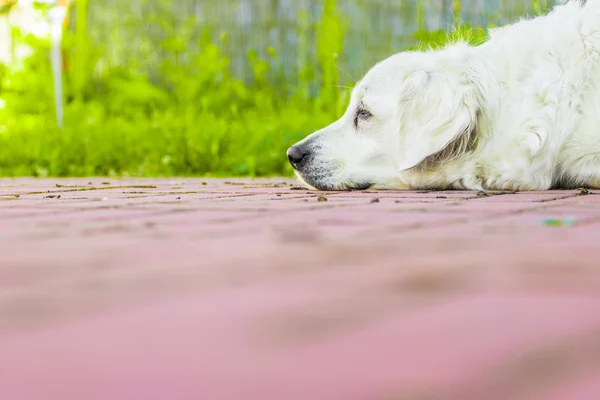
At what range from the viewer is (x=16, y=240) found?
1.82 meters

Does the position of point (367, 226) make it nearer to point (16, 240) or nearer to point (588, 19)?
point (16, 240)

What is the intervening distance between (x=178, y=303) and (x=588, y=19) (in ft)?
9.82

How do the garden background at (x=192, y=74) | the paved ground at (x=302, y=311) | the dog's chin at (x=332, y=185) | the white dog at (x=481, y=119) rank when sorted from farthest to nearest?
the garden background at (x=192, y=74)
the dog's chin at (x=332, y=185)
the white dog at (x=481, y=119)
the paved ground at (x=302, y=311)

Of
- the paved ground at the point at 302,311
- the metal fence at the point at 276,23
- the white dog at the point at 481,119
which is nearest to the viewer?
the paved ground at the point at 302,311

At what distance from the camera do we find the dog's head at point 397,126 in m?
3.54

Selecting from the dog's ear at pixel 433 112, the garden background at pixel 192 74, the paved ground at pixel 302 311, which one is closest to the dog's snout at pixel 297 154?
the dog's ear at pixel 433 112

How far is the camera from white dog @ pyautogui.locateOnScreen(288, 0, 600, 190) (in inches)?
135

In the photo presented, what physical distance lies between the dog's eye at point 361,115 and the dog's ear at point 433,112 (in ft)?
0.57

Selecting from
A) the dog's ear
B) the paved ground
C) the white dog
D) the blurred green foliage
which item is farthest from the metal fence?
the paved ground

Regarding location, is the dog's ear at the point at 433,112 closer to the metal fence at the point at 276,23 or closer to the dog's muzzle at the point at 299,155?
the dog's muzzle at the point at 299,155

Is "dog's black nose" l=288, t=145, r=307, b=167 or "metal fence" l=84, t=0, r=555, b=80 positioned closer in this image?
"dog's black nose" l=288, t=145, r=307, b=167

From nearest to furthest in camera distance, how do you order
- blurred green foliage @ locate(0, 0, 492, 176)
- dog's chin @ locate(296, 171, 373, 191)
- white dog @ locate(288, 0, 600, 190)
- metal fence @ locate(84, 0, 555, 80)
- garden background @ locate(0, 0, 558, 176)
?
white dog @ locate(288, 0, 600, 190) → dog's chin @ locate(296, 171, 373, 191) → blurred green foliage @ locate(0, 0, 492, 176) → garden background @ locate(0, 0, 558, 176) → metal fence @ locate(84, 0, 555, 80)

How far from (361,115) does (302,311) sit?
9.32ft

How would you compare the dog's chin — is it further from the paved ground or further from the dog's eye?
the paved ground
